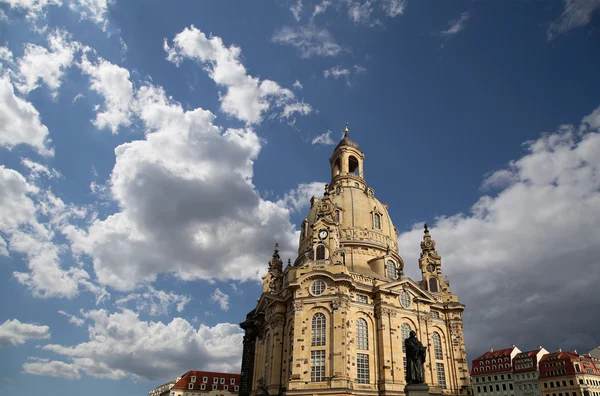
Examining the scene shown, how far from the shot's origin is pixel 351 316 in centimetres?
4681

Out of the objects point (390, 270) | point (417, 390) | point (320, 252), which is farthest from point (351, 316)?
point (417, 390)

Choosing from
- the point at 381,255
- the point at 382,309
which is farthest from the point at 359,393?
the point at 381,255

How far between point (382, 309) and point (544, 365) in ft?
175

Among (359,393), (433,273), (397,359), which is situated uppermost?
(433,273)

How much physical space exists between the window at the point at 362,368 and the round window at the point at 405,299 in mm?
8252

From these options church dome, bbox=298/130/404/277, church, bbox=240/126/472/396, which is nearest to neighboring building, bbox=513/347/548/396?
church, bbox=240/126/472/396

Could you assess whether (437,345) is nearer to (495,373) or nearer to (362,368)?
(362,368)

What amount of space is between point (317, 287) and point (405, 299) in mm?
11410

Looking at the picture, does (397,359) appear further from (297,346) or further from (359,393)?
(297,346)

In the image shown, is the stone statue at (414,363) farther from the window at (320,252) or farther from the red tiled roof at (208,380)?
the red tiled roof at (208,380)

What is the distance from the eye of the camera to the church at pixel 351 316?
44.2 m

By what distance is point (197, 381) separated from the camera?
86.9m

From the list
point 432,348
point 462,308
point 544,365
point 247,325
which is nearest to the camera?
point 432,348

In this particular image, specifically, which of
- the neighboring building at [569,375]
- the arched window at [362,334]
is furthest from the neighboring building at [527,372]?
the arched window at [362,334]
